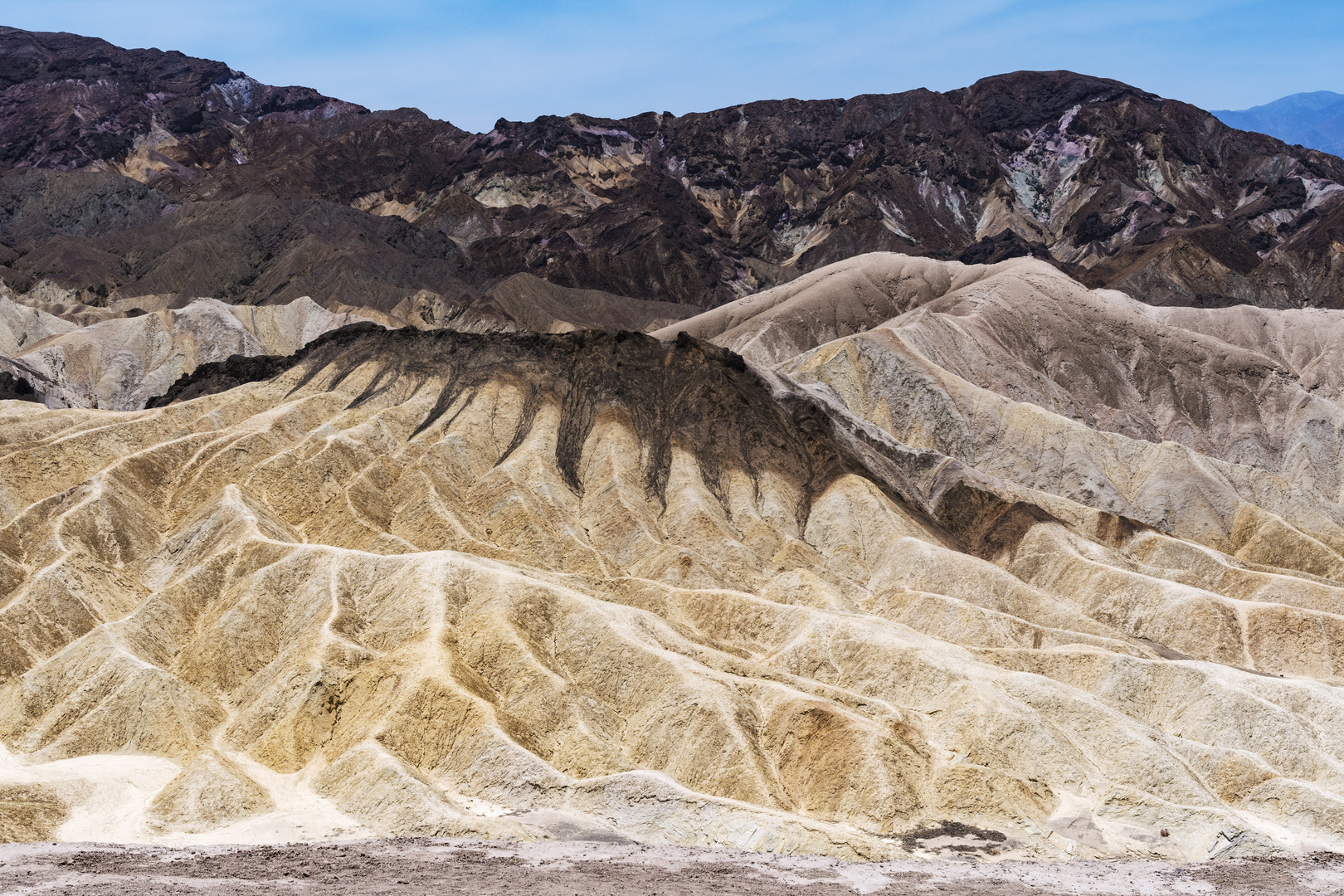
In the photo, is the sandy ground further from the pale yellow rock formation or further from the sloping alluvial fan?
the pale yellow rock formation

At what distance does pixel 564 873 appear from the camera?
127ft

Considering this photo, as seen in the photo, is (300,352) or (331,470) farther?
(300,352)

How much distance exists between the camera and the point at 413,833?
44.4m

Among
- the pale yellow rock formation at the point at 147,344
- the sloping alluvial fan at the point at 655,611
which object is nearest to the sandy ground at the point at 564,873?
the sloping alluvial fan at the point at 655,611

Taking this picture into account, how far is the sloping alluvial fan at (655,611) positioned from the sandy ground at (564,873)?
2.98 metres

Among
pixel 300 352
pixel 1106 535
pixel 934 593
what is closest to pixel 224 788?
pixel 934 593

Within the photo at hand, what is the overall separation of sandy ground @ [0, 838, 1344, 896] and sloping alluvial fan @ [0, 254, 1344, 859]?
298 centimetres

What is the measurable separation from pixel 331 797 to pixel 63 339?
4701 inches

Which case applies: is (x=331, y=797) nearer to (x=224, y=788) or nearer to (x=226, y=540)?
(x=224, y=788)

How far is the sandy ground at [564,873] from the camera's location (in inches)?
1405

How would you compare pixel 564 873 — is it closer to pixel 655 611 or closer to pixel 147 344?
pixel 655 611

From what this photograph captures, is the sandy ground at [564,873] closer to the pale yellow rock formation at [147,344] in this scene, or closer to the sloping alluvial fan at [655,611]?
the sloping alluvial fan at [655,611]

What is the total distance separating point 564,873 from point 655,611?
29.6 metres

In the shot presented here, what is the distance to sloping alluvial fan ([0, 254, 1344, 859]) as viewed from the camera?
48719 millimetres
